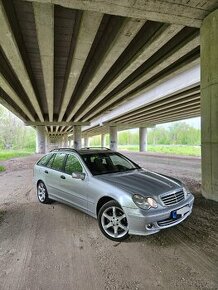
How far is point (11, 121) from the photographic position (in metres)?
72.8

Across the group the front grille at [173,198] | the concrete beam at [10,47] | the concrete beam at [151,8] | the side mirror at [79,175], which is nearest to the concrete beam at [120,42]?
the concrete beam at [151,8]

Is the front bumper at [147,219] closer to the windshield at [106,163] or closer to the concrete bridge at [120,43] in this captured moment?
the windshield at [106,163]

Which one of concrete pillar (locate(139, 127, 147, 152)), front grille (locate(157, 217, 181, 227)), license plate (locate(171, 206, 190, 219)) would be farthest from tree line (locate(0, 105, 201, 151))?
front grille (locate(157, 217, 181, 227))

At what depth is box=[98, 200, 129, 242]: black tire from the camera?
3.77m

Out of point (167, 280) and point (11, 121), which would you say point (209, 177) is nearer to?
point (167, 280)

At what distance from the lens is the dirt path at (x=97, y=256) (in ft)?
9.11

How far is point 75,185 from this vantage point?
15.7 ft

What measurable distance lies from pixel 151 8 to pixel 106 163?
12.9 feet

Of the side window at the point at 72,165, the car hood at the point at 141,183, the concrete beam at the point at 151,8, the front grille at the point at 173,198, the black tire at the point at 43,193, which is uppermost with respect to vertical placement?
the concrete beam at the point at 151,8

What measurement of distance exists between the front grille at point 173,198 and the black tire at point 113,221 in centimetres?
74

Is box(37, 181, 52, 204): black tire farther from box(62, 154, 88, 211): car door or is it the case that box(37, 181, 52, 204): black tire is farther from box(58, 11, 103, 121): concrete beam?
box(58, 11, 103, 121): concrete beam

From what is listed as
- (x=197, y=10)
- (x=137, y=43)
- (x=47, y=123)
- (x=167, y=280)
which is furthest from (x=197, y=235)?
(x=47, y=123)

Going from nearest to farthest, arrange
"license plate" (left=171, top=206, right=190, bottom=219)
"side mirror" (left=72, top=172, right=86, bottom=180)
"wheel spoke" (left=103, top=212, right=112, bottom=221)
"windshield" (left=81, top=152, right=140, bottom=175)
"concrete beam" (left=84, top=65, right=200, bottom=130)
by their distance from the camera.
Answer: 1. "license plate" (left=171, top=206, right=190, bottom=219)
2. "wheel spoke" (left=103, top=212, right=112, bottom=221)
3. "side mirror" (left=72, top=172, right=86, bottom=180)
4. "windshield" (left=81, top=152, right=140, bottom=175)
5. "concrete beam" (left=84, top=65, right=200, bottom=130)

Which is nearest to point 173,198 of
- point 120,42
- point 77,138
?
point 120,42
